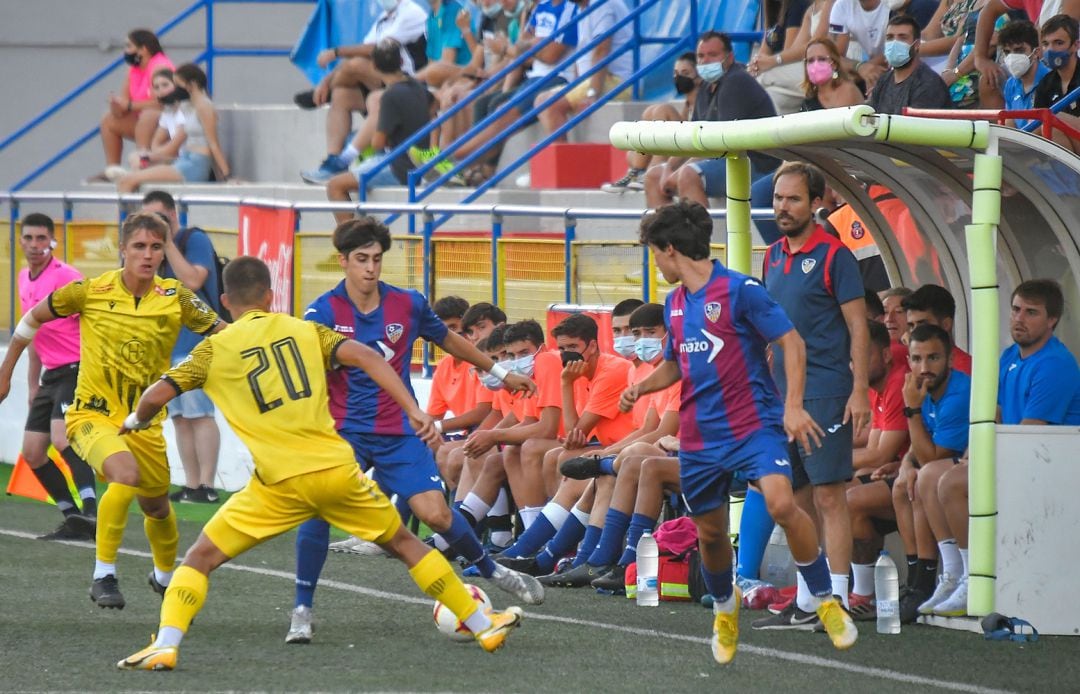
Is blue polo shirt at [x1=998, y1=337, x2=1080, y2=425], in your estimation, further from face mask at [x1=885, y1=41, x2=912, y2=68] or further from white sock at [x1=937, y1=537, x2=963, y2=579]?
face mask at [x1=885, y1=41, x2=912, y2=68]

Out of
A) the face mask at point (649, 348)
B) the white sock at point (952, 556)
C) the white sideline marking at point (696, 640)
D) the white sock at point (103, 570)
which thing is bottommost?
the white sideline marking at point (696, 640)

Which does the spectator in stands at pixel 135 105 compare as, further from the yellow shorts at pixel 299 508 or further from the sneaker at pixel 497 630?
the sneaker at pixel 497 630

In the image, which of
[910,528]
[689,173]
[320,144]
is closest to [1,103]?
[320,144]

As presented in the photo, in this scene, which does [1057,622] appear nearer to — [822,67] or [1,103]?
[822,67]

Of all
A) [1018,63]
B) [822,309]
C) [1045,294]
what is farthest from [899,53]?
[822,309]

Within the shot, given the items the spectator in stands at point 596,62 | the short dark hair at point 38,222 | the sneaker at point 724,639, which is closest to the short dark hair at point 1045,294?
the sneaker at point 724,639

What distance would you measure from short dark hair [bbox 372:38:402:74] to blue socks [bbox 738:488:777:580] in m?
8.75

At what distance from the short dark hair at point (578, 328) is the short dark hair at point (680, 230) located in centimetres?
292

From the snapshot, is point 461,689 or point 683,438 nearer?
point 461,689

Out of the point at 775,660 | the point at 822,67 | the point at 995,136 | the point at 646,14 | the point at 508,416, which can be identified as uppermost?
the point at 646,14

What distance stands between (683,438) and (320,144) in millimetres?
12729

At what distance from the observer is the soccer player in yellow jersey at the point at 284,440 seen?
24.7ft

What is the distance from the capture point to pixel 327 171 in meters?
17.7

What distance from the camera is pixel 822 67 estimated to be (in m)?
12.5
